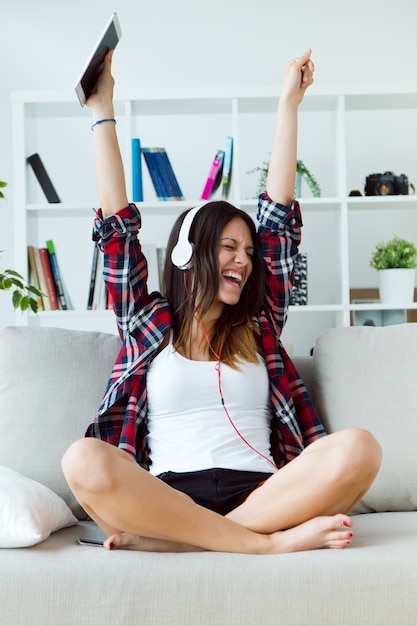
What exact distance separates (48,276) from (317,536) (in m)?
2.05

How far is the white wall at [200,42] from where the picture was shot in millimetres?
3578

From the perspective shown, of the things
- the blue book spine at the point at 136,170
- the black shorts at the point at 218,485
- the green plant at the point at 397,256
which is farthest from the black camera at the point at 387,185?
the black shorts at the point at 218,485

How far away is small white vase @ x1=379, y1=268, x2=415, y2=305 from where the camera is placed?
316 centimetres

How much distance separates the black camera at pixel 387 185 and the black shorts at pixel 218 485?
1809 mm

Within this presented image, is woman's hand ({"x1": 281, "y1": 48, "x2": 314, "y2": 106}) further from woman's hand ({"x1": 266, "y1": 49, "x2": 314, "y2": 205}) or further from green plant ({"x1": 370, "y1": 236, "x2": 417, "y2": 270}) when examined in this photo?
green plant ({"x1": 370, "y1": 236, "x2": 417, "y2": 270})

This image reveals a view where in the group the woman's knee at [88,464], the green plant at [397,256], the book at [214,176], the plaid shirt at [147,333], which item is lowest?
the woman's knee at [88,464]

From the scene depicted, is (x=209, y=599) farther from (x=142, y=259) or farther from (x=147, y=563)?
(x=142, y=259)

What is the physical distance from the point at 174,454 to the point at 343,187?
1.73 meters

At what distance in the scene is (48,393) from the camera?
6.57 ft

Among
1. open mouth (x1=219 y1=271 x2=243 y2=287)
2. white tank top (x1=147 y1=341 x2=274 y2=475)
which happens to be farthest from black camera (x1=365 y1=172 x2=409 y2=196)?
white tank top (x1=147 y1=341 x2=274 y2=475)

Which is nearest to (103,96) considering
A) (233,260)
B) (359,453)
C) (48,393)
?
(233,260)

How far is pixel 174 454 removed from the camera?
180 centimetres

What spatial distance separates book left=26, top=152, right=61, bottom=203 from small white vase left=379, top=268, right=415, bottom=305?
4.41 feet

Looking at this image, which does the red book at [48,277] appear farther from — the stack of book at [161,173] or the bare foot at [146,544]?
the bare foot at [146,544]
